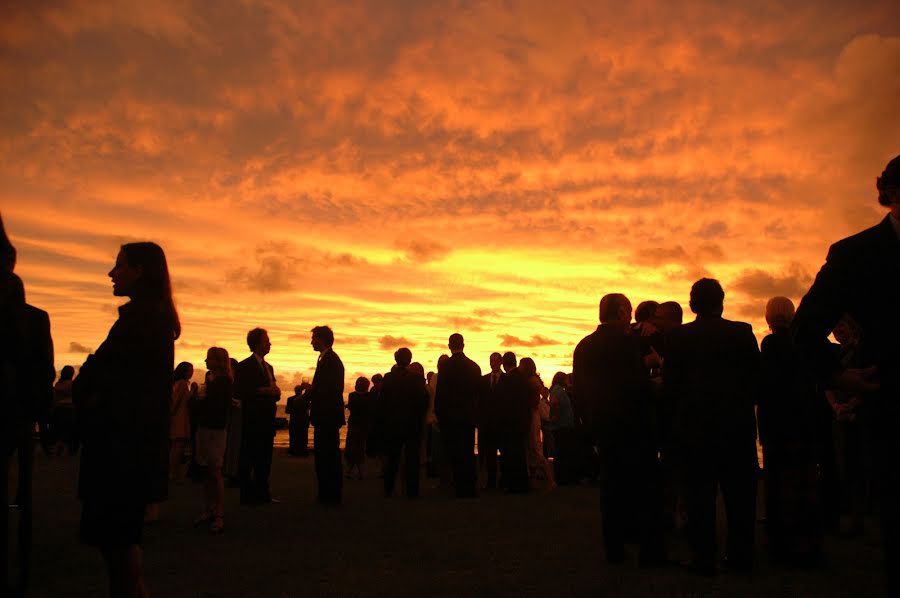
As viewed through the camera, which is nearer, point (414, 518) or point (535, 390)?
point (414, 518)

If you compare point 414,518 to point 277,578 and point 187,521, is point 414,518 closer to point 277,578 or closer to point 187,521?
point 187,521

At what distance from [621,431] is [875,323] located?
405 cm

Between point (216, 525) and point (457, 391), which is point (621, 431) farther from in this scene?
point (457, 391)

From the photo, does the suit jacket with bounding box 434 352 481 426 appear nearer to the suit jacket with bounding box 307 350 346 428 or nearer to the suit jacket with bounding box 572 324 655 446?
the suit jacket with bounding box 307 350 346 428

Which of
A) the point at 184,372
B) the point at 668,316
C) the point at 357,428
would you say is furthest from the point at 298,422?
the point at 668,316

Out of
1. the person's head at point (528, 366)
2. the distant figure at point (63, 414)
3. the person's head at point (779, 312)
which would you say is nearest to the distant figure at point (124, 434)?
the person's head at point (779, 312)

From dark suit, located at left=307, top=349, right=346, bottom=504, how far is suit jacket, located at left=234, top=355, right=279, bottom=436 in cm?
83

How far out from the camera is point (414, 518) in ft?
29.2

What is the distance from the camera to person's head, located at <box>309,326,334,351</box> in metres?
10.1

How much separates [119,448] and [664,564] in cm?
439

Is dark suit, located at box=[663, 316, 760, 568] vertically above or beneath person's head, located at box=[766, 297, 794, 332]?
beneath

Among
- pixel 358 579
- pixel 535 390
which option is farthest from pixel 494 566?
pixel 535 390

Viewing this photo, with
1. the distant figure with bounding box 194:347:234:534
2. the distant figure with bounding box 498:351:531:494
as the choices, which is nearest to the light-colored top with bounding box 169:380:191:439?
the distant figure with bounding box 194:347:234:534

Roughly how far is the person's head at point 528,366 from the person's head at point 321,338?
12.5ft
